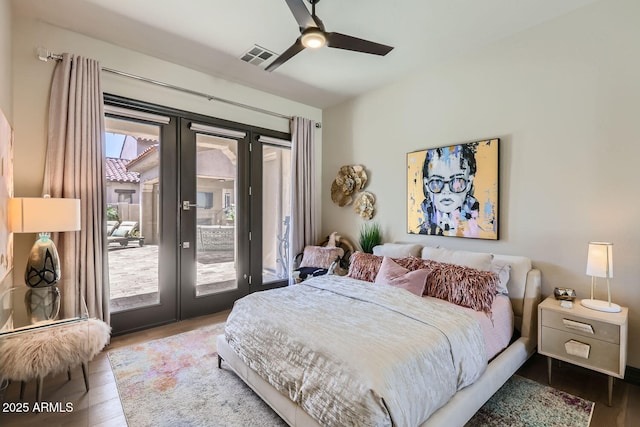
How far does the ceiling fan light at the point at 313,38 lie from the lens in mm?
2088

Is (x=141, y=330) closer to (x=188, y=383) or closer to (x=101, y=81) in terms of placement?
(x=188, y=383)

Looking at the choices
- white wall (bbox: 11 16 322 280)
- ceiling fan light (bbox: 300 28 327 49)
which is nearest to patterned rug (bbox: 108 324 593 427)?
white wall (bbox: 11 16 322 280)

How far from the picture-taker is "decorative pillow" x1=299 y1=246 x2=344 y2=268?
400cm

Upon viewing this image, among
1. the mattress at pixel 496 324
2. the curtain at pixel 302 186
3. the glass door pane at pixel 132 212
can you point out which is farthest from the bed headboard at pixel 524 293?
the glass door pane at pixel 132 212

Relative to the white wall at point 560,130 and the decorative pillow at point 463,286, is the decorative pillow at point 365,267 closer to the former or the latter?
the decorative pillow at point 463,286

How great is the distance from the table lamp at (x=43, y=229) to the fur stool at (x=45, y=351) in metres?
0.40

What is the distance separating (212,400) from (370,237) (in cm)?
261

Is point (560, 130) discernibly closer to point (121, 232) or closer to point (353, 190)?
point (353, 190)

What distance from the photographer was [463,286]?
7.98 feet

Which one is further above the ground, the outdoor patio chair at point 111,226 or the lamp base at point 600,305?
the outdoor patio chair at point 111,226

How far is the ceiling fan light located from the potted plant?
2.49 m

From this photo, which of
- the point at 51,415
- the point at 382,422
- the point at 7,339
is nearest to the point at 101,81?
the point at 7,339

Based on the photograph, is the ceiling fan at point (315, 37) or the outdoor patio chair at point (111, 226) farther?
the outdoor patio chair at point (111, 226)

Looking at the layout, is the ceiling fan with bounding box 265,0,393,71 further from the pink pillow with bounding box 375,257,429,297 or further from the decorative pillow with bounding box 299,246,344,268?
the decorative pillow with bounding box 299,246,344,268
